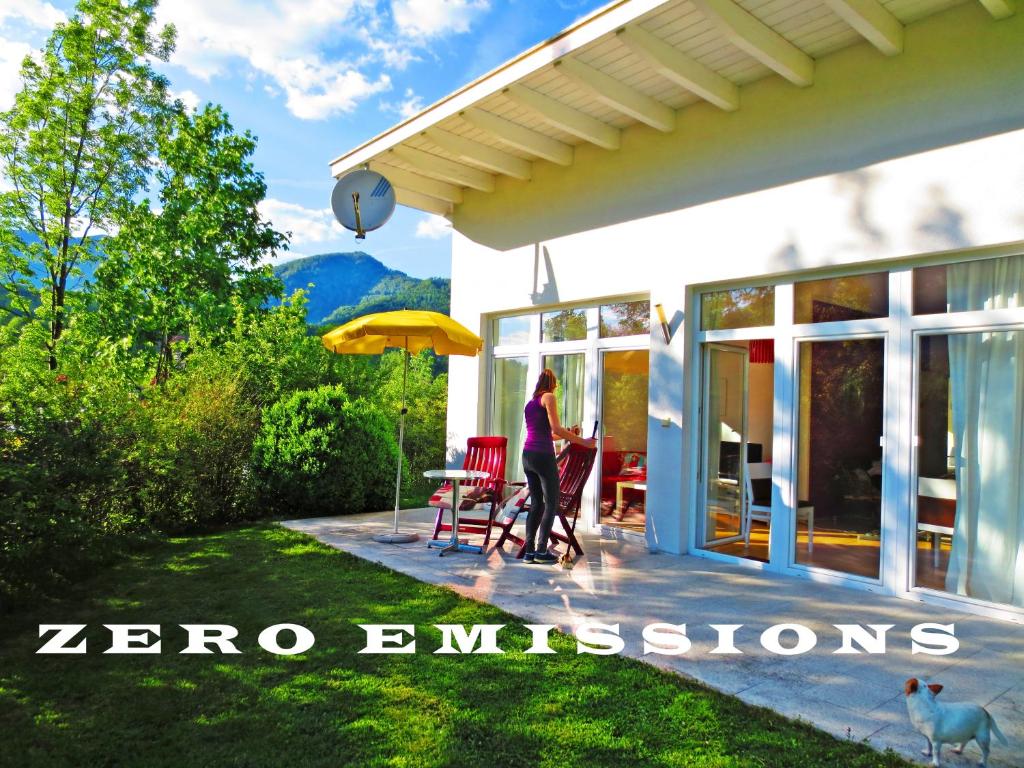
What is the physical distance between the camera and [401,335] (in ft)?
23.6

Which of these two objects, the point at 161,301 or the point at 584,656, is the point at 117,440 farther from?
the point at 161,301

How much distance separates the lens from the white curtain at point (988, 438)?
486cm

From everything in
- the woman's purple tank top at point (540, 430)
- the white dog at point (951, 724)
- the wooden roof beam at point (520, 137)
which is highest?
the wooden roof beam at point (520, 137)

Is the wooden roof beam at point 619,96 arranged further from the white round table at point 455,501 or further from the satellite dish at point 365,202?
the white round table at point 455,501

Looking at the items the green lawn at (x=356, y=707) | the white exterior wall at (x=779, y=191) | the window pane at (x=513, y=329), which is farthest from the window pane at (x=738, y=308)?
the green lawn at (x=356, y=707)

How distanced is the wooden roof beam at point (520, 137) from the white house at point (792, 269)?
0.03 m

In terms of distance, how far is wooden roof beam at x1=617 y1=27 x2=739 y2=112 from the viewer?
222 inches

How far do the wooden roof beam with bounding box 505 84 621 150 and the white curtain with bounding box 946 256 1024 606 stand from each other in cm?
367

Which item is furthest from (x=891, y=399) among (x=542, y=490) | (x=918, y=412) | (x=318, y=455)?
(x=318, y=455)

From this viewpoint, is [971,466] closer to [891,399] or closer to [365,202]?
[891,399]

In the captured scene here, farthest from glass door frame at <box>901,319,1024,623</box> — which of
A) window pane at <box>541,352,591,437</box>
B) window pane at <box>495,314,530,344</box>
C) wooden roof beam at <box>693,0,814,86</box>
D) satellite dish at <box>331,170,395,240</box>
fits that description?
satellite dish at <box>331,170,395,240</box>

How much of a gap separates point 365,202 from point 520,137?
1.85m

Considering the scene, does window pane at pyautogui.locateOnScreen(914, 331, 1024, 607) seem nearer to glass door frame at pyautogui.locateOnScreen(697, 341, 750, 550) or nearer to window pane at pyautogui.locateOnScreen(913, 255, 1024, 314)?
window pane at pyautogui.locateOnScreen(913, 255, 1024, 314)

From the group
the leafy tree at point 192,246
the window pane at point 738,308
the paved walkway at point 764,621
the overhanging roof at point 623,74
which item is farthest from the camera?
the leafy tree at point 192,246
